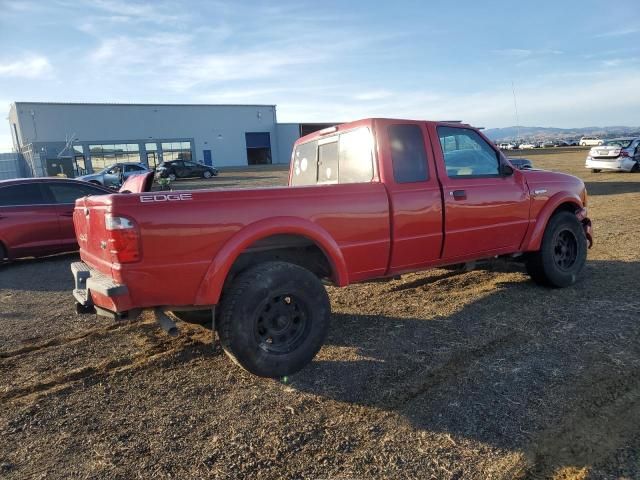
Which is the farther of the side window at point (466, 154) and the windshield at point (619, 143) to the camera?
the windshield at point (619, 143)

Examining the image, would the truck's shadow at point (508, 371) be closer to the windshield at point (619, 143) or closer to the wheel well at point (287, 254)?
the wheel well at point (287, 254)

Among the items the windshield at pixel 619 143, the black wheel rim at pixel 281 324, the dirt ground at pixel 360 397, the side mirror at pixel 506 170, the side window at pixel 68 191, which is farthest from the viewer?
the windshield at pixel 619 143

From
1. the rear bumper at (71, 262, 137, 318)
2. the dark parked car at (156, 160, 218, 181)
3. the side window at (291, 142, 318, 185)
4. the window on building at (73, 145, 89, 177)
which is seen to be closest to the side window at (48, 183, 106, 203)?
the side window at (291, 142, 318, 185)

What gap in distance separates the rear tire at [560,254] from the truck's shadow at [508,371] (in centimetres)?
31

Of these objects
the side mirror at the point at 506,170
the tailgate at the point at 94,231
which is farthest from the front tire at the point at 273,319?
the side mirror at the point at 506,170

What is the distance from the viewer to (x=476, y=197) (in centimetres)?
481

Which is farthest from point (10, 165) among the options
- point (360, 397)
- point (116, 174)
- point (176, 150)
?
point (360, 397)

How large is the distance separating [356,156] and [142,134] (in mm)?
49861

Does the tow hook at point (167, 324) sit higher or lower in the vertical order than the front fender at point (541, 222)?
lower

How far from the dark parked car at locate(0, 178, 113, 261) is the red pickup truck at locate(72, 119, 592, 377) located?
4735 millimetres

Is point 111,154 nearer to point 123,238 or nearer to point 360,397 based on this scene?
point 123,238

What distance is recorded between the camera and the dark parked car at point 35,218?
8047 millimetres

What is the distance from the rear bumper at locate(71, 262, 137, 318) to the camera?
3191 mm

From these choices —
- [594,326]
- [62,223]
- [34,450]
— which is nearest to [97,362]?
[34,450]
